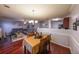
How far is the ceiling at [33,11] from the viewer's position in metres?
1.11

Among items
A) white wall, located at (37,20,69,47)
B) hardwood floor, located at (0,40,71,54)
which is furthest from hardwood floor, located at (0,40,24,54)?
white wall, located at (37,20,69,47)

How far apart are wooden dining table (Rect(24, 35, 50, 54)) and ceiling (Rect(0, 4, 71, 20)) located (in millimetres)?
350

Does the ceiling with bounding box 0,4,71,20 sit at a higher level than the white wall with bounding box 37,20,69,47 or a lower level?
higher

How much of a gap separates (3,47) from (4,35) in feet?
0.60

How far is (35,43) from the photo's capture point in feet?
4.19

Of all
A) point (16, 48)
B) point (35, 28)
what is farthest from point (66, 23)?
point (16, 48)

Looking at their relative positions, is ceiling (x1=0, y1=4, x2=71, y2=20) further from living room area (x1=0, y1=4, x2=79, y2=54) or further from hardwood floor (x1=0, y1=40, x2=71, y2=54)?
hardwood floor (x1=0, y1=40, x2=71, y2=54)

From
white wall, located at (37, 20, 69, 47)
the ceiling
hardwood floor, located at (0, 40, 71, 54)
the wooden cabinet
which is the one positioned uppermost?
the ceiling

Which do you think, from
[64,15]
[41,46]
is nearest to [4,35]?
[41,46]

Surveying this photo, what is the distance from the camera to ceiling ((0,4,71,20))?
3.64 feet

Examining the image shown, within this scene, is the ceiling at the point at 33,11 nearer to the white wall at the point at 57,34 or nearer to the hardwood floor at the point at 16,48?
the white wall at the point at 57,34

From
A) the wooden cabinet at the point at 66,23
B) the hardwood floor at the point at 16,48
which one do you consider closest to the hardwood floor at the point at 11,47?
the hardwood floor at the point at 16,48
